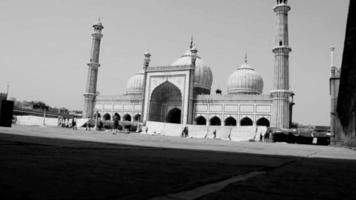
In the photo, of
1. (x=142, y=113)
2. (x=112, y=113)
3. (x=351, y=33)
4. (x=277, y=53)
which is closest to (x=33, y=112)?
(x=112, y=113)

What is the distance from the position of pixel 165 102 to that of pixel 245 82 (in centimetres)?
896

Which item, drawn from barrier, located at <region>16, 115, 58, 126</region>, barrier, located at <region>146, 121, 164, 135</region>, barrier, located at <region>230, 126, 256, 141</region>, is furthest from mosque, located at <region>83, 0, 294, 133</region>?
barrier, located at <region>230, 126, 256, 141</region>

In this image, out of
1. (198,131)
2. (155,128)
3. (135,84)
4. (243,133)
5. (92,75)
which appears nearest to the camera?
(243,133)

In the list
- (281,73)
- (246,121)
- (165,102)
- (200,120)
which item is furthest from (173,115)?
(281,73)

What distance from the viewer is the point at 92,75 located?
123ft

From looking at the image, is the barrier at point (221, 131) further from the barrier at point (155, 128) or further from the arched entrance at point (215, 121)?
the arched entrance at point (215, 121)

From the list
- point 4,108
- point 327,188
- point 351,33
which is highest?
point 351,33

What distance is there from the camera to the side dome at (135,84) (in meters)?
40.1

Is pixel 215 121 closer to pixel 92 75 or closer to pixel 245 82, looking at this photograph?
pixel 245 82

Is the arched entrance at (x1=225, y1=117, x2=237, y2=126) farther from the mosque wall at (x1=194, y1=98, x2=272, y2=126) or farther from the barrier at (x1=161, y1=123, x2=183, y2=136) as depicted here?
the barrier at (x1=161, y1=123, x2=183, y2=136)

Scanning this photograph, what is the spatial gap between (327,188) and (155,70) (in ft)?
106

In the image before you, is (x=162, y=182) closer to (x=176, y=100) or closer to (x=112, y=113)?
(x=176, y=100)

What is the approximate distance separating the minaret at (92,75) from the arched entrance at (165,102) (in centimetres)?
856

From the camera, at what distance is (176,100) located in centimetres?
3378
